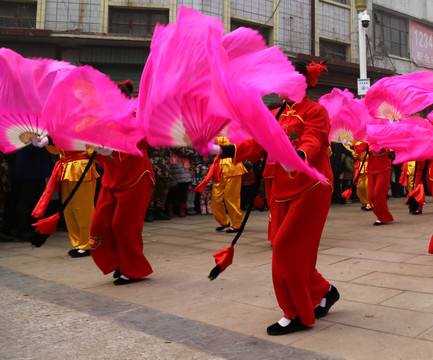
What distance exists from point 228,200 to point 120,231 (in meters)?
3.58

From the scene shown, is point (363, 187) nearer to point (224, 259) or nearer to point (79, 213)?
point (79, 213)

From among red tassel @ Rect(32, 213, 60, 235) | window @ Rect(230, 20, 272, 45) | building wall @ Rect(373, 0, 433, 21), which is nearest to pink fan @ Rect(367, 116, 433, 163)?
red tassel @ Rect(32, 213, 60, 235)

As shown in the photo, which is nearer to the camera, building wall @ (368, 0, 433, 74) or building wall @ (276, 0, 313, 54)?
building wall @ (276, 0, 313, 54)

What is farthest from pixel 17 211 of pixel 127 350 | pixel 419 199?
pixel 419 199

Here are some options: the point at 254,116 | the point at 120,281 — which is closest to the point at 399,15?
the point at 120,281

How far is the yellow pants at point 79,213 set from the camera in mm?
5875

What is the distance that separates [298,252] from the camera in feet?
9.78

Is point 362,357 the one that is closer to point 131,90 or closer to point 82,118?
point 82,118

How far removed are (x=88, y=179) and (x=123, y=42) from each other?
841 centimetres

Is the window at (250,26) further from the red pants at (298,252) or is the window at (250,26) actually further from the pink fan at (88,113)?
the red pants at (298,252)

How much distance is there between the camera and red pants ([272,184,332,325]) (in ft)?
9.71

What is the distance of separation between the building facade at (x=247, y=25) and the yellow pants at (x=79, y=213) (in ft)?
27.0

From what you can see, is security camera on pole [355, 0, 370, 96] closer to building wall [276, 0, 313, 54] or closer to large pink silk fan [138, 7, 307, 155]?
building wall [276, 0, 313, 54]

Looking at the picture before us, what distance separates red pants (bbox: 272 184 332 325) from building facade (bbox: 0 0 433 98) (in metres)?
11.3
